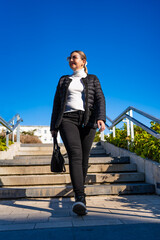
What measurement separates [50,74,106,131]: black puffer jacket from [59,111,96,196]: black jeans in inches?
2.7

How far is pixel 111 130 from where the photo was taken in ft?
22.5

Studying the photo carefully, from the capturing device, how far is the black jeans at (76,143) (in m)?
2.45

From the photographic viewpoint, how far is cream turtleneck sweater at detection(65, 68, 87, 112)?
2695 mm

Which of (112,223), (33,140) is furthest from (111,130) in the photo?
(33,140)

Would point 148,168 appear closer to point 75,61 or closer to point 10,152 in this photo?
point 75,61

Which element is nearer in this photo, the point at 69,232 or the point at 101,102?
the point at 69,232

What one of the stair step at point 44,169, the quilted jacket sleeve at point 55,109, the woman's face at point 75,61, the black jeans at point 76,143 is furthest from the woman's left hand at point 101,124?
the stair step at point 44,169

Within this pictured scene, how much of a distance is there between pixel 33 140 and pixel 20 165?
754 cm

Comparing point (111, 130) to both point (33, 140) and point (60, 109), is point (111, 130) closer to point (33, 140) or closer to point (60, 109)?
point (60, 109)

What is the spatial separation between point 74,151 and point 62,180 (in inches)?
61.9

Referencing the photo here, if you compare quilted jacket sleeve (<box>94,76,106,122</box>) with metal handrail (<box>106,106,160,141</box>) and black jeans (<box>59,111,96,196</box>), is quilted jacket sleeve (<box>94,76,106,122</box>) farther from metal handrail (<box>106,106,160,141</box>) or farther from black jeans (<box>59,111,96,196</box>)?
metal handrail (<box>106,106,160,141</box>)

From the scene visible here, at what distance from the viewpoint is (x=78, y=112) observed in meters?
2.69

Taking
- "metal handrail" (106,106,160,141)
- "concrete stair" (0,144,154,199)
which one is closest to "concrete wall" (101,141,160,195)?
"concrete stair" (0,144,154,199)

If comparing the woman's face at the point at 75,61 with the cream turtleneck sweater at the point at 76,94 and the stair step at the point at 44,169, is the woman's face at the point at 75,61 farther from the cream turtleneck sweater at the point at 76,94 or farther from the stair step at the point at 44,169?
the stair step at the point at 44,169
